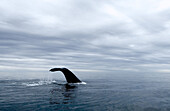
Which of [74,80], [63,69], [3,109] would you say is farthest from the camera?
[74,80]

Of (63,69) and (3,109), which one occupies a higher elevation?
(63,69)

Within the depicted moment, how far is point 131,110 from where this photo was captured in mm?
12812

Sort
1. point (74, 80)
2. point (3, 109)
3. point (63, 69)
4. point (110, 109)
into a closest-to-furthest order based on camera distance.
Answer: point (3, 109) < point (110, 109) < point (63, 69) < point (74, 80)

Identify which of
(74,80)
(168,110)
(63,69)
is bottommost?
(168,110)

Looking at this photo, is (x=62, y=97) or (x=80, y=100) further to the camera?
(x=62, y=97)

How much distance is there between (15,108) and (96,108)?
6.36 meters

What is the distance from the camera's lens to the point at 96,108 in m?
13.1

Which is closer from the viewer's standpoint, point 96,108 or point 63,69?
point 96,108

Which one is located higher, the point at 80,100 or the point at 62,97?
the point at 62,97

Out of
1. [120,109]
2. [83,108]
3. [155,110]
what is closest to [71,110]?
[83,108]

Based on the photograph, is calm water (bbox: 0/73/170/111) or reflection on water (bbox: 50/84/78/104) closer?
calm water (bbox: 0/73/170/111)

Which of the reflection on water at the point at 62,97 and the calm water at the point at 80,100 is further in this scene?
the reflection on water at the point at 62,97

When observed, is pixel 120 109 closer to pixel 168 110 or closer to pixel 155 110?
pixel 155 110

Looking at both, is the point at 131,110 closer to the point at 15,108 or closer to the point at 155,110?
the point at 155,110
